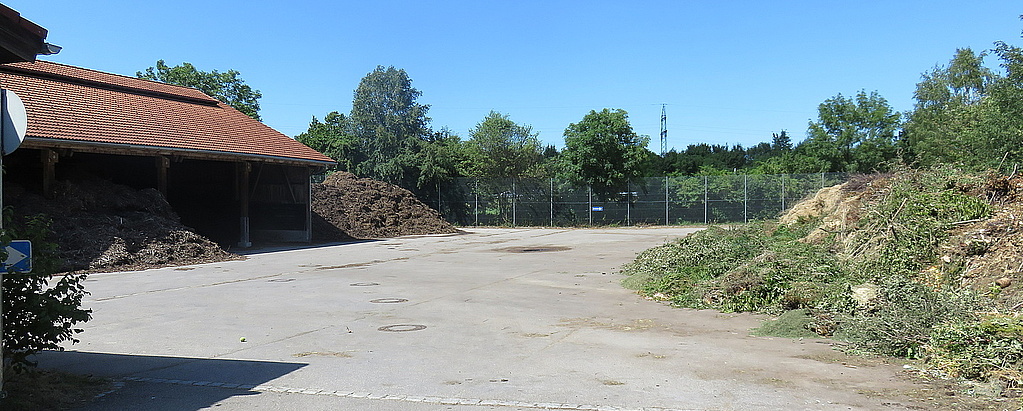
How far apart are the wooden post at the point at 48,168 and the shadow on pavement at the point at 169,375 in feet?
47.3

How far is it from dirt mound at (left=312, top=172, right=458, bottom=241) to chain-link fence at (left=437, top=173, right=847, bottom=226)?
6.07m

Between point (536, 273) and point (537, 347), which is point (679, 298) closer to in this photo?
point (537, 347)

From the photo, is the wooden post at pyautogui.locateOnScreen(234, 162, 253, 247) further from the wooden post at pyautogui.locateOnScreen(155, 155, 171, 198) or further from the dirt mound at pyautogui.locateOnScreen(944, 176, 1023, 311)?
the dirt mound at pyautogui.locateOnScreen(944, 176, 1023, 311)

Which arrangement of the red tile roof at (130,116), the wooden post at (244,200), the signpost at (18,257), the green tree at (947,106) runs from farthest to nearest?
the green tree at (947,106) → the wooden post at (244,200) → the red tile roof at (130,116) → the signpost at (18,257)

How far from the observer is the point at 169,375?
7.00 metres

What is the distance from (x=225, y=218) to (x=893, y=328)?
87.6 ft

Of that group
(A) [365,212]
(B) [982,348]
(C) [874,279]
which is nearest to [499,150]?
(A) [365,212]

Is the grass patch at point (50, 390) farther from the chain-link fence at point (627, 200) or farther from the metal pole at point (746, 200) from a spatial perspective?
the metal pole at point (746, 200)

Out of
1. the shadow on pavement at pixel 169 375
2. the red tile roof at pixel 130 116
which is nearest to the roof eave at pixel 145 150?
the red tile roof at pixel 130 116

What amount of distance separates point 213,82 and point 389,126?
52.5 feet

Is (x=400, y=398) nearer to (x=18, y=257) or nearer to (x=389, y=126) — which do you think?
(x=18, y=257)

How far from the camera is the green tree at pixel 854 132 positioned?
4747 centimetres

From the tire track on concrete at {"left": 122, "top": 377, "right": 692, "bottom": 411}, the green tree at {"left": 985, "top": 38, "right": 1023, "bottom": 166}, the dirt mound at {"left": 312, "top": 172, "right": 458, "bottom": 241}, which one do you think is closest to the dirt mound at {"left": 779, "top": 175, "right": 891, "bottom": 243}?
the tire track on concrete at {"left": 122, "top": 377, "right": 692, "bottom": 411}

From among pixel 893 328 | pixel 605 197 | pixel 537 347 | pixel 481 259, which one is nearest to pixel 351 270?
pixel 481 259
